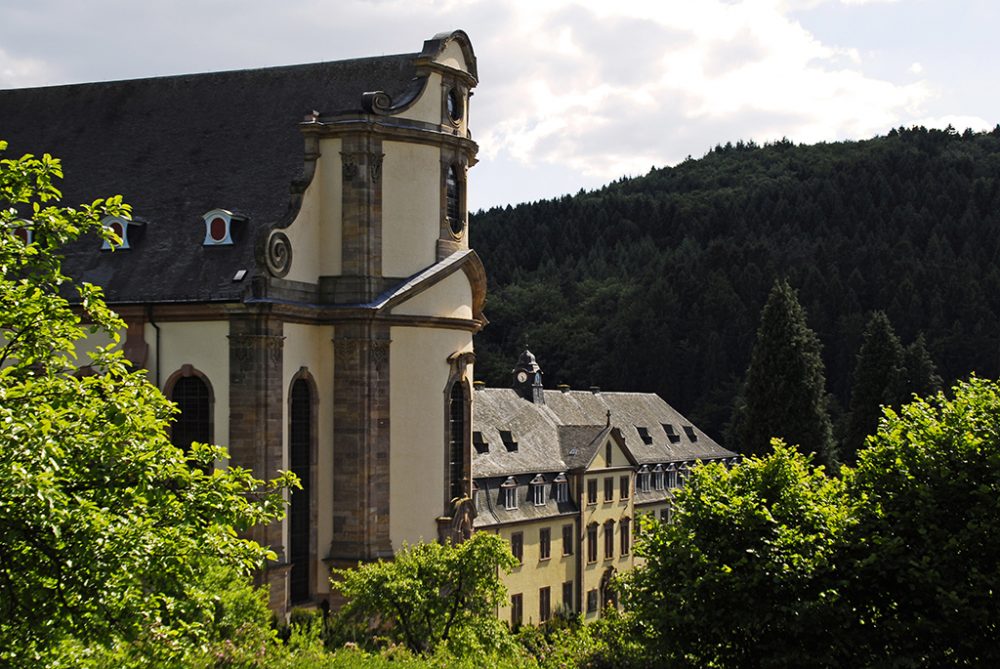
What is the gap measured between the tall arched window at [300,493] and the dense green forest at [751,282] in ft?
296

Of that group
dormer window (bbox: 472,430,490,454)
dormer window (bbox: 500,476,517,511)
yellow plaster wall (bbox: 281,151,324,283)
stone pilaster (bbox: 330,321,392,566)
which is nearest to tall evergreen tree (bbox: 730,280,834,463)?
dormer window (bbox: 500,476,517,511)

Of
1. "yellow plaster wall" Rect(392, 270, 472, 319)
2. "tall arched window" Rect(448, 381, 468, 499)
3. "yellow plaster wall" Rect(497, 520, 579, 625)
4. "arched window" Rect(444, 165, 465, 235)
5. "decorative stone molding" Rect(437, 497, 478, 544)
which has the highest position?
"arched window" Rect(444, 165, 465, 235)

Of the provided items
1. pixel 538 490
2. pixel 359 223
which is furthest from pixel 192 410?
pixel 538 490

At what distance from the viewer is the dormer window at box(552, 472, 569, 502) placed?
238 feet

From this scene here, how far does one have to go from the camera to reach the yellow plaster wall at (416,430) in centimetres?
4341

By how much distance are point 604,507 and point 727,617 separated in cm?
4744

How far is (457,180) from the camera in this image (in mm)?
46250

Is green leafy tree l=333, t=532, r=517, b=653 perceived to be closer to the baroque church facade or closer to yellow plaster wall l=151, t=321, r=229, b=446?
the baroque church facade

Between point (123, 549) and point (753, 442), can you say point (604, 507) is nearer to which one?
point (753, 442)

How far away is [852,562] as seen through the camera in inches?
1146

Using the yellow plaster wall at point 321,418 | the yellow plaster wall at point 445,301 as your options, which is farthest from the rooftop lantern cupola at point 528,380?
the yellow plaster wall at point 321,418

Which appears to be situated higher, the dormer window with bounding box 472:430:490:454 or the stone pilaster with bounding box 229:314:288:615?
the stone pilaster with bounding box 229:314:288:615

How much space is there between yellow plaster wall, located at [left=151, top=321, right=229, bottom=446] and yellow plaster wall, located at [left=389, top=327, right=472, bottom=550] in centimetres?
564

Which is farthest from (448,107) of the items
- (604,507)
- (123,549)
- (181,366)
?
(604,507)
